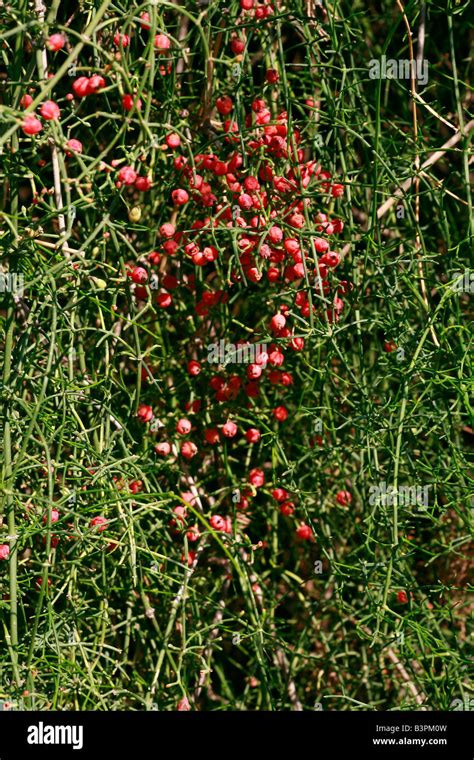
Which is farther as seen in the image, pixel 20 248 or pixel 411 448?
pixel 411 448

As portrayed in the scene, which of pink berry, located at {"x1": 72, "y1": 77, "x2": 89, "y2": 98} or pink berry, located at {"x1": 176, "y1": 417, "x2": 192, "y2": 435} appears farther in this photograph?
pink berry, located at {"x1": 176, "y1": 417, "x2": 192, "y2": 435}

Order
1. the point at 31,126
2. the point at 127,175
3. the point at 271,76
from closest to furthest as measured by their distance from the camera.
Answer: the point at 31,126, the point at 127,175, the point at 271,76

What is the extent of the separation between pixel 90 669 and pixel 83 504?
0.21m

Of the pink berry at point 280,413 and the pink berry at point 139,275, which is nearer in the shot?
the pink berry at point 139,275

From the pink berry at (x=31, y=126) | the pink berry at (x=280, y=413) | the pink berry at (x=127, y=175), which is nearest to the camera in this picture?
the pink berry at (x=31, y=126)

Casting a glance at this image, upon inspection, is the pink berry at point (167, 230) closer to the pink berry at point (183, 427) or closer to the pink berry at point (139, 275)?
the pink berry at point (139, 275)

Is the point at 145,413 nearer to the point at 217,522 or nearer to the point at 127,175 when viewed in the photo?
the point at 217,522

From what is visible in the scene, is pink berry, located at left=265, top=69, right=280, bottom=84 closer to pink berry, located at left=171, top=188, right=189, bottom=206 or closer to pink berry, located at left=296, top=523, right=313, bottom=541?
pink berry, located at left=171, top=188, right=189, bottom=206

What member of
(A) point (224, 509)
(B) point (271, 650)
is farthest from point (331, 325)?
(B) point (271, 650)

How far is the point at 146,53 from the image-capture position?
3.45ft

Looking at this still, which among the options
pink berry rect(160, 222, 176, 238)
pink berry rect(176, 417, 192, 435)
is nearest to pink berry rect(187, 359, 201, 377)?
pink berry rect(176, 417, 192, 435)

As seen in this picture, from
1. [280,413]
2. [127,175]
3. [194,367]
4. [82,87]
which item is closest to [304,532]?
[280,413]

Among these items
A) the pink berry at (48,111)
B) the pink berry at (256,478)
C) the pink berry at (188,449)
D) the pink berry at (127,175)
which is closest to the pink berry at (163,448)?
the pink berry at (188,449)

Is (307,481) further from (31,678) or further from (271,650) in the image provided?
(31,678)
